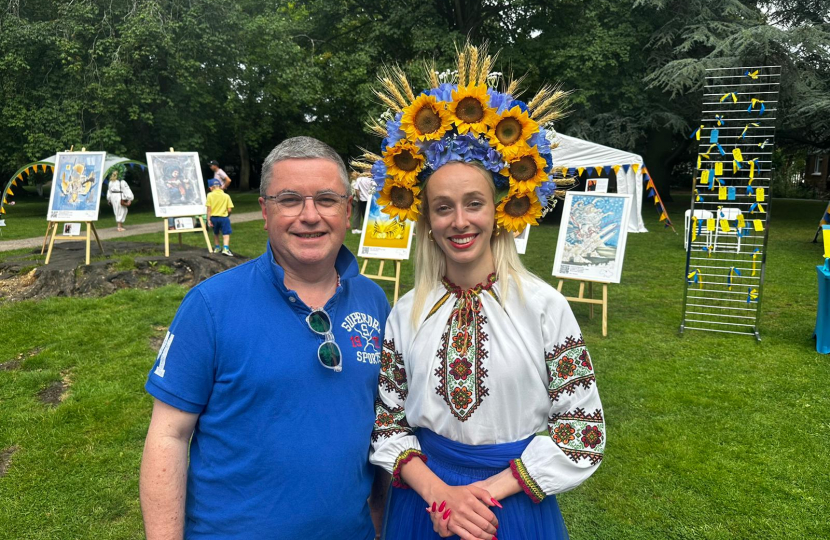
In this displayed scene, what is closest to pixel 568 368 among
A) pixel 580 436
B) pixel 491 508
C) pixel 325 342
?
pixel 580 436

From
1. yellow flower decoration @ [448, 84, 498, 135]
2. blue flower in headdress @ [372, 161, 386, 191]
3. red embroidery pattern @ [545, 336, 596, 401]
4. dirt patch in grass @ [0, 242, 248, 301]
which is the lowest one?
dirt patch in grass @ [0, 242, 248, 301]

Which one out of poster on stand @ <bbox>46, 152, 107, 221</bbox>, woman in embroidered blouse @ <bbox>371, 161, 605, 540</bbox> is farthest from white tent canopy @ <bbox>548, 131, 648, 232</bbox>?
woman in embroidered blouse @ <bbox>371, 161, 605, 540</bbox>

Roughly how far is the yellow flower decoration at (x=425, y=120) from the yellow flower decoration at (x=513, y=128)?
16cm

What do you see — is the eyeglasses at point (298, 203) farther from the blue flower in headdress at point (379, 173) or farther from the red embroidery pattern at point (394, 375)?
the red embroidery pattern at point (394, 375)

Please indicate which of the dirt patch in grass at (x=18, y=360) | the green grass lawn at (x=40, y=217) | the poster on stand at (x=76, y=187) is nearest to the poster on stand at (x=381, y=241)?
the dirt patch in grass at (x=18, y=360)

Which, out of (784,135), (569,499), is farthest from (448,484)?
(784,135)

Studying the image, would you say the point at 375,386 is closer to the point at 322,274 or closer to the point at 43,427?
the point at 322,274

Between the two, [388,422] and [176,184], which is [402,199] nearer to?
[388,422]

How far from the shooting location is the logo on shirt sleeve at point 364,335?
1760 mm

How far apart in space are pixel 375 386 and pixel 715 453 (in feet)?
10.0

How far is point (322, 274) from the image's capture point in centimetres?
180

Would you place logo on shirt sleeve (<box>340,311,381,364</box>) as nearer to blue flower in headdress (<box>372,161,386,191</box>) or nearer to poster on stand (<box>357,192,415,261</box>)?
blue flower in headdress (<box>372,161,386,191</box>)

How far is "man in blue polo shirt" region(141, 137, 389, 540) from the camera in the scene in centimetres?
156

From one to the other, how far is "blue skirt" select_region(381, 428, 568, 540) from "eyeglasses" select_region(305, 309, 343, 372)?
0.39 m
